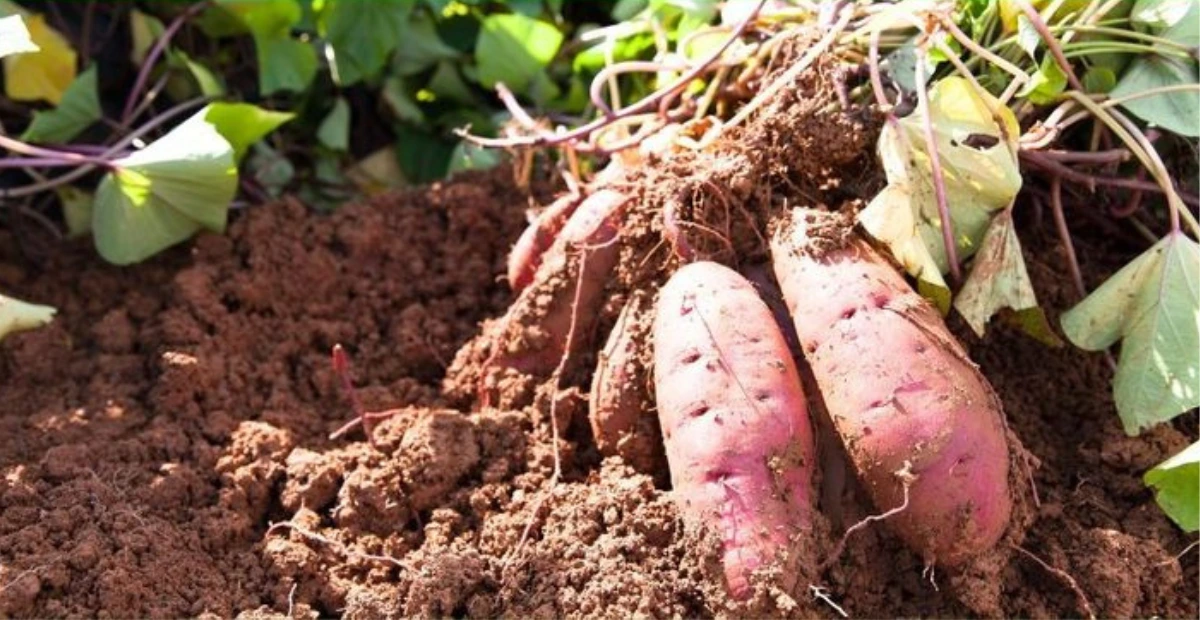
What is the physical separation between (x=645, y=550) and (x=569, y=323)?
0.40 meters

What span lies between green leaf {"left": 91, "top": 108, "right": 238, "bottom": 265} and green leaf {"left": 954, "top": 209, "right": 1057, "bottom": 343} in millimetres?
1087

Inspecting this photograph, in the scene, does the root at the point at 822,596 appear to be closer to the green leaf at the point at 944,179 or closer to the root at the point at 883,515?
the root at the point at 883,515

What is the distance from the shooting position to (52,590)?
1523mm

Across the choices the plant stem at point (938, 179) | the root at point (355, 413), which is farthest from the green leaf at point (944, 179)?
the root at point (355, 413)

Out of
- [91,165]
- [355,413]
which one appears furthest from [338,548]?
[91,165]

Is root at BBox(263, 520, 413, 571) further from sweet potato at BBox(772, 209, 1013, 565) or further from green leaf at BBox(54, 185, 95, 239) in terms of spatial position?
green leaf at BBox(54, 185, 95, 239)

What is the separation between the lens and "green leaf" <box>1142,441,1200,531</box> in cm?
159

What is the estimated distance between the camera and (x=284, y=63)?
2.33 metres

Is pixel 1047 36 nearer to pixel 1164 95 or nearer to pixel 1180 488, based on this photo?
pixel 1164 95

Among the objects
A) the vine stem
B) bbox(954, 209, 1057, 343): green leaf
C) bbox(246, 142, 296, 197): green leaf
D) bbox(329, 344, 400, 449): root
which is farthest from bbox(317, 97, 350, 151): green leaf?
bbox(954, 209, 1057, 343): green leaf

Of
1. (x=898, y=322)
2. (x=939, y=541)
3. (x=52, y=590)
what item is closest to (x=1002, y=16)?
(x=898, y=322)

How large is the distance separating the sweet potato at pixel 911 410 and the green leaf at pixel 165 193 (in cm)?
94

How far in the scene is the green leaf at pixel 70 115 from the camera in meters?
2.18

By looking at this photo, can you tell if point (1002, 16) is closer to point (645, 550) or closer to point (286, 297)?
point (645, 550)
